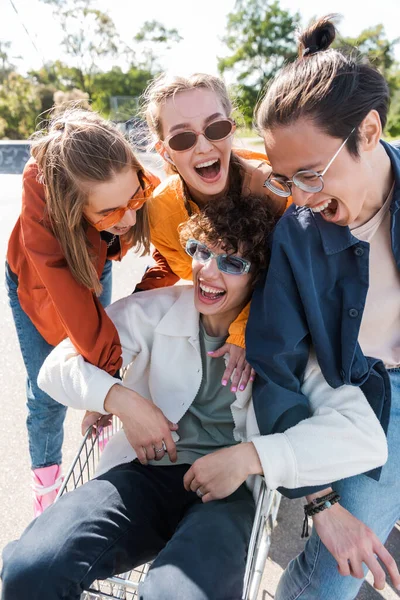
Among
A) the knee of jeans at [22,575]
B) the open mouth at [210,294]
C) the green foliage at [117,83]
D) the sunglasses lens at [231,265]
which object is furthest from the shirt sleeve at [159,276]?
the green foliage at [117,83]

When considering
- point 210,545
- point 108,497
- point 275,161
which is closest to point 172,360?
Answer: point 108,497

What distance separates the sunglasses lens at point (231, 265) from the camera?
1826 millimetres

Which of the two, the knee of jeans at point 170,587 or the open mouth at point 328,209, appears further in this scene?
the open mouth at point 328,209

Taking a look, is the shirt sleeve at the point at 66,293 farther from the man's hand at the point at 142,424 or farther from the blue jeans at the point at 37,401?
the blue jeans at the point at 37,401

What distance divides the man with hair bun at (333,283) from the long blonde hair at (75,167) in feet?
2.10

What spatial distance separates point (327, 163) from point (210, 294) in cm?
67

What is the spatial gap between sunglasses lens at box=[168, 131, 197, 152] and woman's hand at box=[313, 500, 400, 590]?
143cm

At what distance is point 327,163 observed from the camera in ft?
4.84

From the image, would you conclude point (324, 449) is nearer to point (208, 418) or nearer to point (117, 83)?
point (208, 418)

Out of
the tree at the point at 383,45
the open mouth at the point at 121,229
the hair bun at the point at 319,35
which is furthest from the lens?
the tree at the point at 383,45

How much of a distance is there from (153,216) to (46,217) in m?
0.51

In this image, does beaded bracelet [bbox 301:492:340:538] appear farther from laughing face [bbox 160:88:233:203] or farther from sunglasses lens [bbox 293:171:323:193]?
laughing face [bbox 160:88:233:203]

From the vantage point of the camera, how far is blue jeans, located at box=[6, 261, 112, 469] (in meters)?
2.40

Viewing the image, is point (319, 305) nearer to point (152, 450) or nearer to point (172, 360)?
point (172, 360)
